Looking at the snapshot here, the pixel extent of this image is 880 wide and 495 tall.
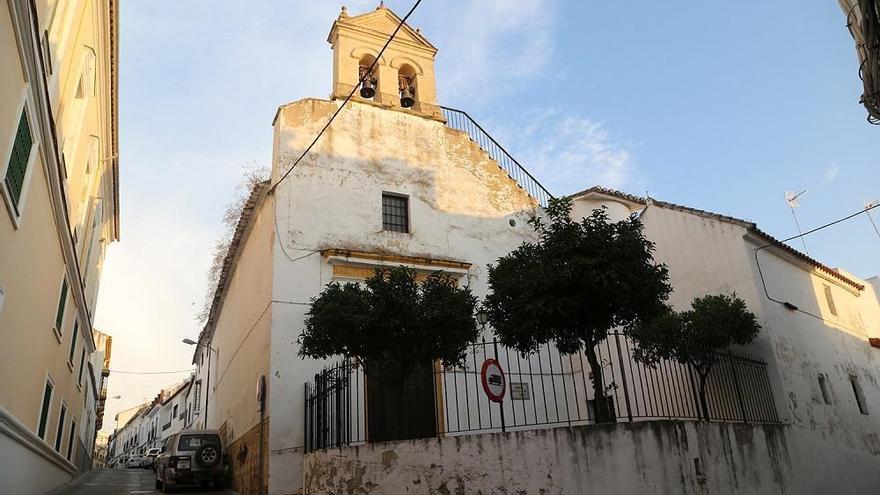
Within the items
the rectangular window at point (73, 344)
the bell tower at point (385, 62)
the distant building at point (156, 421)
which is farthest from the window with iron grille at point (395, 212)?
the distant building at point (156, 421)

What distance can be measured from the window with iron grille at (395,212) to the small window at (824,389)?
1029 centimetres

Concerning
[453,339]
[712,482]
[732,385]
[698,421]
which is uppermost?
[453,339]

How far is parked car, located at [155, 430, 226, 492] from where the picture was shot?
14.8 m

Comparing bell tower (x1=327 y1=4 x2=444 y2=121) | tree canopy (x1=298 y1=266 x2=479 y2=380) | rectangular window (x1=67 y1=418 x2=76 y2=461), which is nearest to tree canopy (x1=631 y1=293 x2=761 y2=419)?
tree canopy (x1=298 y1=266 x2=479 y2=380)

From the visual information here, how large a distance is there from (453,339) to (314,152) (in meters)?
6.75

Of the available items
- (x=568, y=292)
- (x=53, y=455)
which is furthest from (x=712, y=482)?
(x=53, y=455)

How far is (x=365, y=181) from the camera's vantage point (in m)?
15.0

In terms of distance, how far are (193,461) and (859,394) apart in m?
16.9

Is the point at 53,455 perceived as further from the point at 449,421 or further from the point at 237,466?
the point at 449,421

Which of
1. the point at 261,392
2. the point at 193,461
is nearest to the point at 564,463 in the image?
the point at 261,392

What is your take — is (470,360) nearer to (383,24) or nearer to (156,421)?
(383,24)

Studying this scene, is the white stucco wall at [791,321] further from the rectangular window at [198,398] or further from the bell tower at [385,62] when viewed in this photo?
the rectangular window at [198,398]

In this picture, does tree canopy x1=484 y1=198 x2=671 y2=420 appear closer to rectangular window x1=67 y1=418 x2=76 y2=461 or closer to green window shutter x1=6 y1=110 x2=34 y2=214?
green window shutter x1=6 y1=110 x2=34 y2=214

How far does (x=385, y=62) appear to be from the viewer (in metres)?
16.8
